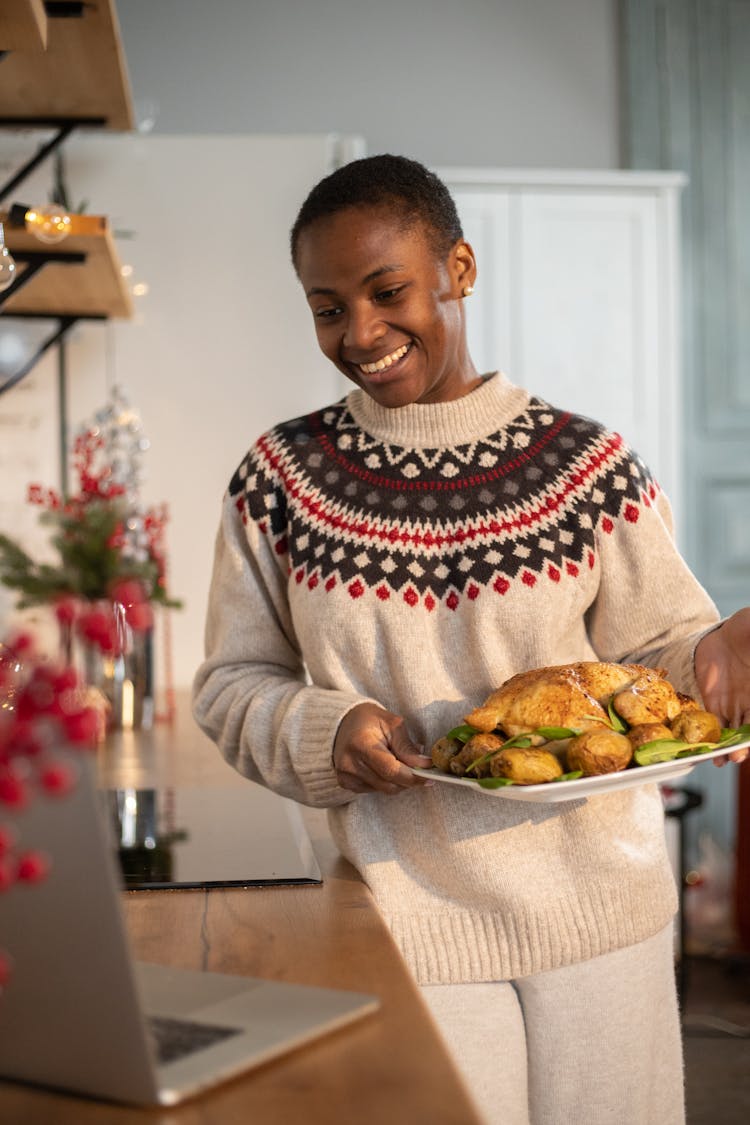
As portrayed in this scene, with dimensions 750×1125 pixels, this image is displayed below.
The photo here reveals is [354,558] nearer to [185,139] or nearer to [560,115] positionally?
[185,139]

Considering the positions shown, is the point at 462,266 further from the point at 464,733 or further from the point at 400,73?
the point at 400,73

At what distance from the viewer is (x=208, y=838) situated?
124cm

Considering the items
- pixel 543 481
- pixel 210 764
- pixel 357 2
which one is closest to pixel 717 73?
pixel 357 2

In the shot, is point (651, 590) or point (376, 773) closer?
point (376, 773)

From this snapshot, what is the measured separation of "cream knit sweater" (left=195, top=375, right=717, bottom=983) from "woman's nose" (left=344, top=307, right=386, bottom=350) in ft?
0.38

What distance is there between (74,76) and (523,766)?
1226mm

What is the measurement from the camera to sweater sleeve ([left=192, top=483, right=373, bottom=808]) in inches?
41.0

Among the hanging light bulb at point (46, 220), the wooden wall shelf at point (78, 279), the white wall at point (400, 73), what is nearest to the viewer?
the hanging light bulb at point (46, 220)

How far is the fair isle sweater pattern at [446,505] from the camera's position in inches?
42.7

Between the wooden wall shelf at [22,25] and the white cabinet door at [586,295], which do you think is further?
the white cabinet door at [586,295]

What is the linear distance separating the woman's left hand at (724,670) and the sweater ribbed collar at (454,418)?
0.27 meters

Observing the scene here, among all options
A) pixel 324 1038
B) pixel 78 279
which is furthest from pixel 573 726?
pixel 78 279

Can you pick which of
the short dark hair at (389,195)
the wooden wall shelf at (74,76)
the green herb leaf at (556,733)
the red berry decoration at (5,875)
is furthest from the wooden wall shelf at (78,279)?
the red berry decoration at (5,875)

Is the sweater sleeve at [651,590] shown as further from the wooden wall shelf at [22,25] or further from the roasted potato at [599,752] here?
the wooden wall shelf at [22,25]
